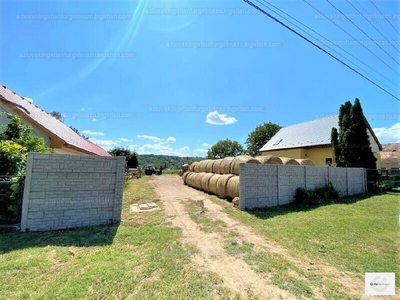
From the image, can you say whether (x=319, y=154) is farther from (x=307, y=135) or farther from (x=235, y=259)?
(x=235, y=259)

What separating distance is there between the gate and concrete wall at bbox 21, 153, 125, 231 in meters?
0.18

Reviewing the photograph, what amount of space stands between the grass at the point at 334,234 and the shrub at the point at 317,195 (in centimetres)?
70

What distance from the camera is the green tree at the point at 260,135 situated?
122 feet

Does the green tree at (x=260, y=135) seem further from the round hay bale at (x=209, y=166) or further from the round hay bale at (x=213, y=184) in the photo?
the round hay bale at (x=213, y=184)

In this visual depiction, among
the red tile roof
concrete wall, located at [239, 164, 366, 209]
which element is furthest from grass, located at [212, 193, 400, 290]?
the red tile roof

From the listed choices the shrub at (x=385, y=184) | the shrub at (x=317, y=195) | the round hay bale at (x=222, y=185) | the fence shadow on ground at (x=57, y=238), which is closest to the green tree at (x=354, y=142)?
the shrub at (x=385, y=184)

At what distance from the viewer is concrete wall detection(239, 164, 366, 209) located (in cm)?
770

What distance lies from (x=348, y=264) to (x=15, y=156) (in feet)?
25.1

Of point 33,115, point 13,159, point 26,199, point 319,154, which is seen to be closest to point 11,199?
point 26,199

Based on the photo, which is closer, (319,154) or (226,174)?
(226,174)

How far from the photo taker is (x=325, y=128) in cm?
1908

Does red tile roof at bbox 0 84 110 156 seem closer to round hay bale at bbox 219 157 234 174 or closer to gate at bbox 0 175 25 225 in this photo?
gate at bbox 0 175 25 225

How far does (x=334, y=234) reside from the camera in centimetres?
514

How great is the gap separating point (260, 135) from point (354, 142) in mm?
23376
